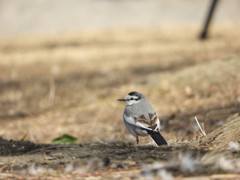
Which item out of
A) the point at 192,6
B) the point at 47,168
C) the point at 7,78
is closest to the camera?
the point at 47,168

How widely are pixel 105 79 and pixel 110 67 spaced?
4.77ft

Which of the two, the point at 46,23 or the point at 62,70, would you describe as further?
the point at 46,23

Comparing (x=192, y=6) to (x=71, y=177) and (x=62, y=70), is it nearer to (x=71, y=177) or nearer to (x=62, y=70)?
(x=62, y=70)

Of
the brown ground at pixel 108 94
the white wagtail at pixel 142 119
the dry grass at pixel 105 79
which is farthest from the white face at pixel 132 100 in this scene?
the dry grass at pixel 105 79

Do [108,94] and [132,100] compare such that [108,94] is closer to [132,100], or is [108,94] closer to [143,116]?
[132,100]

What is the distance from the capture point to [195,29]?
56.9ft

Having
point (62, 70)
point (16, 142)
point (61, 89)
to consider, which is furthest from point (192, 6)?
point (16, 142)

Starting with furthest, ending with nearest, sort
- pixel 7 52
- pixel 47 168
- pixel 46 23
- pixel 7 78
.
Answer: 1. pixel 46 23
2. pixel 7 52
3. pixel 7 78
4. pixel 47 168

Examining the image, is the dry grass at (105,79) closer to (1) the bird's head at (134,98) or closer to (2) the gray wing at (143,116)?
(1) the bird's head at (134,98)

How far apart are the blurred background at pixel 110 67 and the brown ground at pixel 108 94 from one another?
2 centimetres

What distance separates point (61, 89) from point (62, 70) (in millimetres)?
2160

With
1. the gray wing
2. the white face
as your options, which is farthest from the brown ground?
the white face

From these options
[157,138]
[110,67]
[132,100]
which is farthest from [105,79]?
[157,138]

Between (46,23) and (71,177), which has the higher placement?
(46,23)
